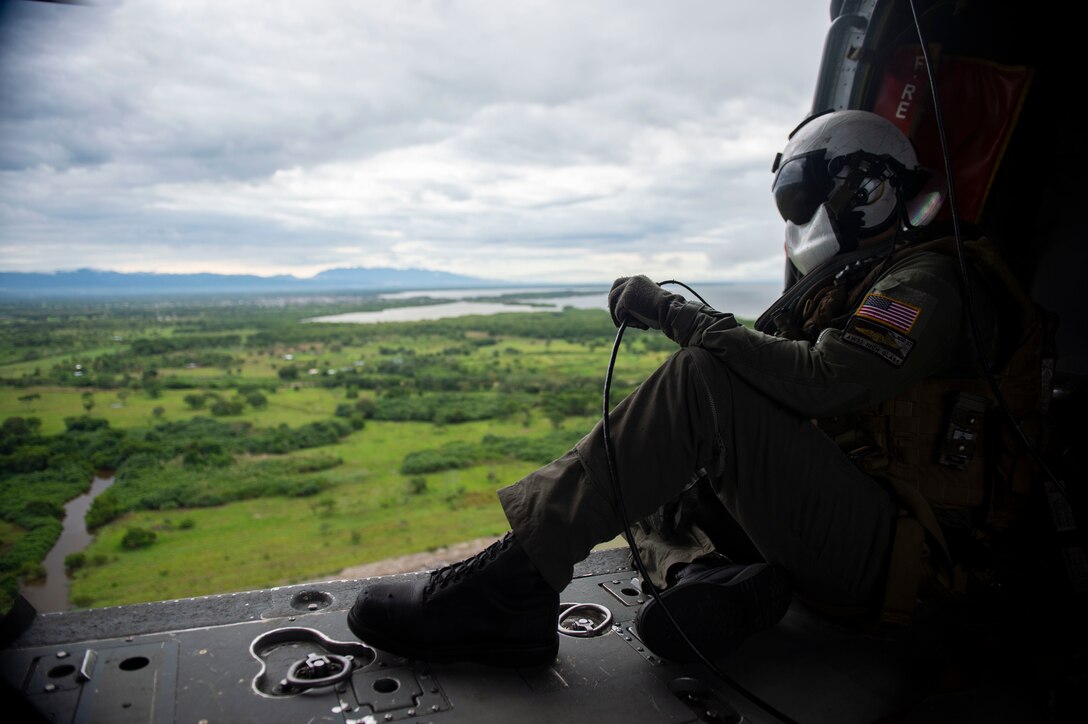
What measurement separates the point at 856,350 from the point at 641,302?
50 cm

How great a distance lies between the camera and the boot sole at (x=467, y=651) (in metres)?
1.54

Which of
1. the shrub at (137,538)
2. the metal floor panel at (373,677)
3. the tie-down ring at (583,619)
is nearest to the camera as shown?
the metal floor panel at (373,677)

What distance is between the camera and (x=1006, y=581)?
168 centimetres

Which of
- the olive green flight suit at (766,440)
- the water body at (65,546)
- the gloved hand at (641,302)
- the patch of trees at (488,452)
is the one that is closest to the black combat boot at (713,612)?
the olive green flight suit at (766,440)

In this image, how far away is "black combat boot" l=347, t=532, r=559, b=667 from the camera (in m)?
1.53

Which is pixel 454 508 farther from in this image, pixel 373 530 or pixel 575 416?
pixel 575 416

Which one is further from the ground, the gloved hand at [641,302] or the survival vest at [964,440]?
the gloved hand at [641,302]

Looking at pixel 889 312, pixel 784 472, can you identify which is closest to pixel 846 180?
pixel 889 312

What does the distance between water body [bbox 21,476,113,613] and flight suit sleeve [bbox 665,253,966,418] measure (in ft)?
28.7

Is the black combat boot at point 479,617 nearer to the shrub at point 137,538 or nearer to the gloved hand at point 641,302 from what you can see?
the gloved hand at point 641,302

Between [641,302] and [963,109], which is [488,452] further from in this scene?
[641,302]

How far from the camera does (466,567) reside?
1.58 metres

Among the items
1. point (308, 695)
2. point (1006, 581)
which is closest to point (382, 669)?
point (308, 695)

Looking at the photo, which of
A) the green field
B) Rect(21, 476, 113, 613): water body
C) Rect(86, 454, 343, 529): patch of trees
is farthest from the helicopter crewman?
Rect(86, 454, 343, 529): patch of trees
